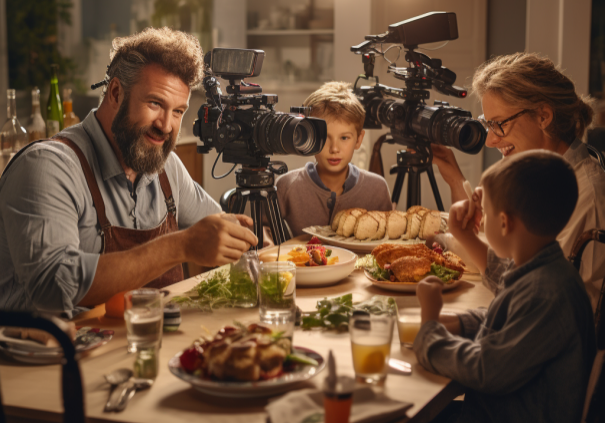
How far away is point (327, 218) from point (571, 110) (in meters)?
1.08

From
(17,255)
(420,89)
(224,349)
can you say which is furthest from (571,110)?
(17,255)

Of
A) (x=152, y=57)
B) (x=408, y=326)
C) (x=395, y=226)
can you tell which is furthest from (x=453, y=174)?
(x=408, y=326)

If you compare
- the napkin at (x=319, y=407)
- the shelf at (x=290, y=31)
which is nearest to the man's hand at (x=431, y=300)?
the napkin at (x=319, y=407)

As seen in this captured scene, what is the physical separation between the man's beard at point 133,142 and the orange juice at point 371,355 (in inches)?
36.9

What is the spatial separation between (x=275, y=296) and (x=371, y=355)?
0.34m

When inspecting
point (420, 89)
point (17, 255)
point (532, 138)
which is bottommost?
point (17, 255)

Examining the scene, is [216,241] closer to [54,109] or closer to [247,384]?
[247,384]

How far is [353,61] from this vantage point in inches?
171

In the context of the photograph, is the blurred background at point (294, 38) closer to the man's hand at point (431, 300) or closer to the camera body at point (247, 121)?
the camera body at point (247, 121)

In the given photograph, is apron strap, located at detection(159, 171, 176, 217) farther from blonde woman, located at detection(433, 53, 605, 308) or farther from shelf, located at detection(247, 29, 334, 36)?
shelf, located at detection(247, 29, 334, 36)

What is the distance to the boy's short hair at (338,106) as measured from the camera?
2.58 m

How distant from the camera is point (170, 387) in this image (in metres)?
1.07

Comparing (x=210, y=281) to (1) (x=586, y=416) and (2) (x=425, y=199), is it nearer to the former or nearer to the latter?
(1) (x=586, y=416)

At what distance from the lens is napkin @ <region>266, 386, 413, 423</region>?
92 cm
